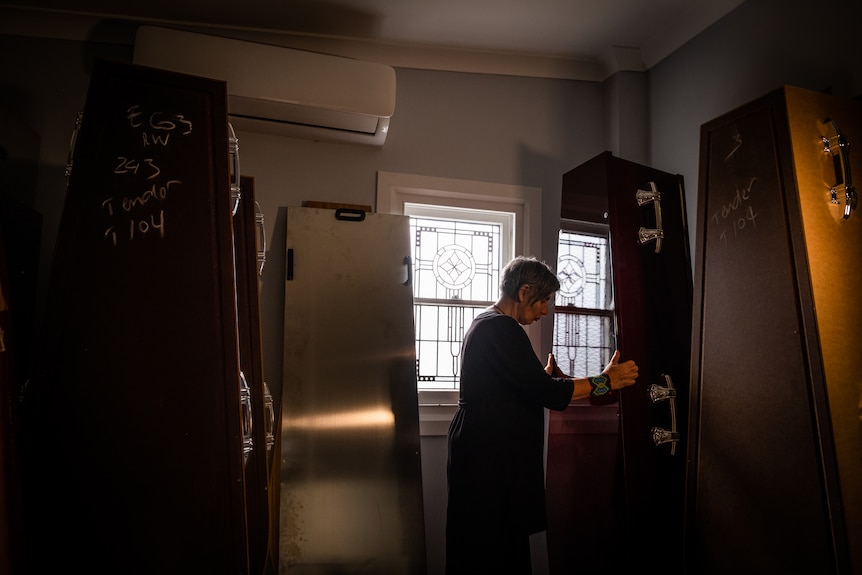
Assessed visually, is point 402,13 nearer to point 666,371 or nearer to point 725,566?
point 666,371

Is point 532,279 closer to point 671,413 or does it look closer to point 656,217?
point 656,217

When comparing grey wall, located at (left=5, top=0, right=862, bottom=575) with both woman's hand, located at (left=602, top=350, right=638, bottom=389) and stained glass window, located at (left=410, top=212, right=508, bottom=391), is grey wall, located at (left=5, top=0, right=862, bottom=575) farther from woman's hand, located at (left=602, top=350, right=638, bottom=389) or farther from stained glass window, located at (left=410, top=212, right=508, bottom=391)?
woman's hand, located at (left=602, top=350, right=638, bottom=389)

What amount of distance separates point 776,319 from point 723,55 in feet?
4.79

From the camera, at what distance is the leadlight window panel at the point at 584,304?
222 centimetres

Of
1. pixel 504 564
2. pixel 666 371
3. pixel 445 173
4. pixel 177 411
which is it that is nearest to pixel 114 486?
pixel 177 411

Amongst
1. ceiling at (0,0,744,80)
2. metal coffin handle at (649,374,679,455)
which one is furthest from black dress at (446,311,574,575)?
ceiling at (0,0,744,80)

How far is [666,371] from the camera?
2.10 metres

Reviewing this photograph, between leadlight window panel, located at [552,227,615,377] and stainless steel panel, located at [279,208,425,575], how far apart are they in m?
0.67

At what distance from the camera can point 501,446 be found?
6.57 feet

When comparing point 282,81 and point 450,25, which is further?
point 450,25

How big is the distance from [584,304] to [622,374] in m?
0.39

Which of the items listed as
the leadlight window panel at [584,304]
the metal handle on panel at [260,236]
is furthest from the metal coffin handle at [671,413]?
the metal handle on panel at [260,236]

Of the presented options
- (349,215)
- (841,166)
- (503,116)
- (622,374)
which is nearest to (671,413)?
(622,374)

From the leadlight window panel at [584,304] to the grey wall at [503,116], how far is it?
56cm
